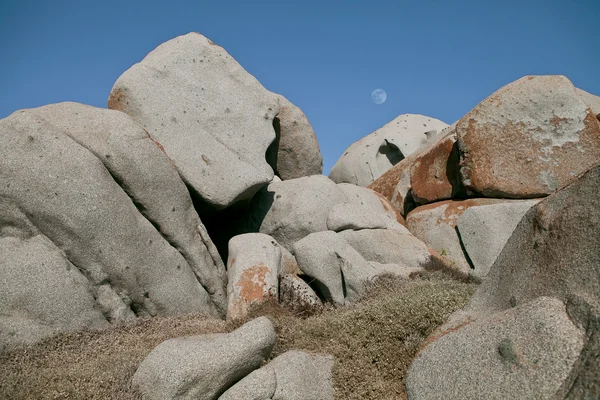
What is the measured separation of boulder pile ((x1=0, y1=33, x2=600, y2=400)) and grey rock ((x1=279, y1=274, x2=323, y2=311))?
4cm

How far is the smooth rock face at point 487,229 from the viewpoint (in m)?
13.5

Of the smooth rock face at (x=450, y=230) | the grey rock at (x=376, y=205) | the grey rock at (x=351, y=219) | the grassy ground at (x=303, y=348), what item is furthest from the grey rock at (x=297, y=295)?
the smooth rock face at (x=450, y=230)

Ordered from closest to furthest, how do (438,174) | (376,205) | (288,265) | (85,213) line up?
(85,213), (288,265), (438,174), (376,205)

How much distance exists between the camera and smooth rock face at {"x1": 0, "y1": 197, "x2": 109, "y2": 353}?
8.84m

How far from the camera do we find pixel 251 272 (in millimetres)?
11430

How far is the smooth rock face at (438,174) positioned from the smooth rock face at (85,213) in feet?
24.6

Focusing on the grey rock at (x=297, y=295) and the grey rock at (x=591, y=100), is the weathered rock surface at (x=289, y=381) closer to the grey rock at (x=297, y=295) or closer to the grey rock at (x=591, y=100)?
the grey rock at (x=297, y=295)

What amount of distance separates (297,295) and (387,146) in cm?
1216

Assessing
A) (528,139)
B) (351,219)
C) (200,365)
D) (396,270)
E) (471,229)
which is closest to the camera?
(200,365)

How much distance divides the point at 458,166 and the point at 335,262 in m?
4.81

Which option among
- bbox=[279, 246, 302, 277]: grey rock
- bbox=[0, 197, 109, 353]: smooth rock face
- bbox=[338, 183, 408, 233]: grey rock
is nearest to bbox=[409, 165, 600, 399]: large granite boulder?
bbox=[0, 197, 109, 353]: smooth rock face

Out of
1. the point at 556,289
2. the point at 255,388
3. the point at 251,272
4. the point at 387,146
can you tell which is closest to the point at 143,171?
the point at 251,272

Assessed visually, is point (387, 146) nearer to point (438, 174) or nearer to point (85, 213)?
point (438, 174)

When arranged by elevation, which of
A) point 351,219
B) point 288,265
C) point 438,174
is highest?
point 438,174
